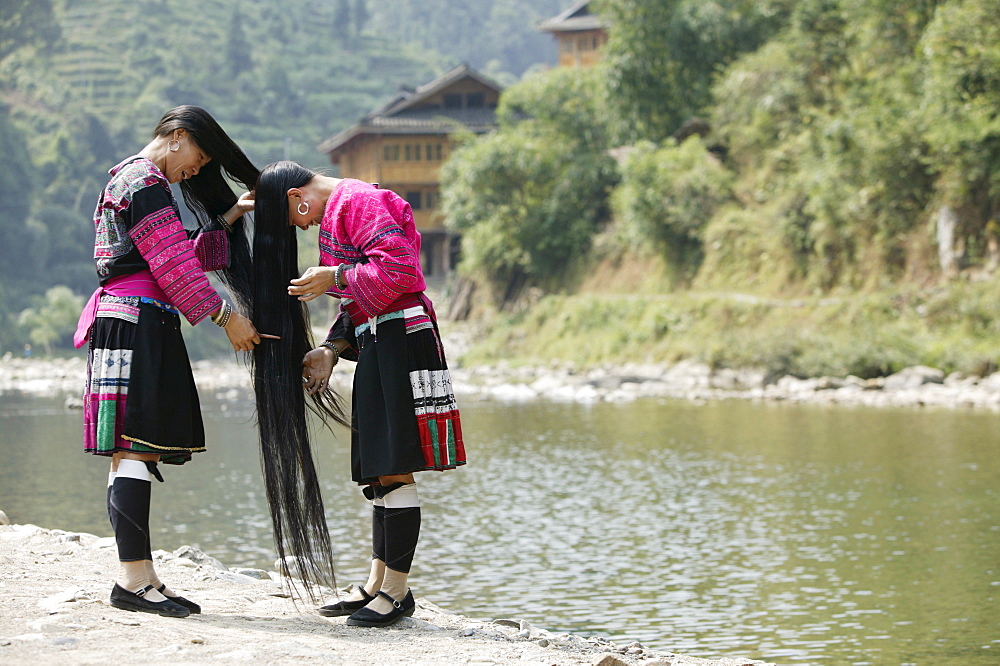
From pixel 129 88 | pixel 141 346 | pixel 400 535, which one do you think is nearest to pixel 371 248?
pixel 141 346

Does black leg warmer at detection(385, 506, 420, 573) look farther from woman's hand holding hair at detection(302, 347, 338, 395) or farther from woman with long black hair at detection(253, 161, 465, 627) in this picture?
woman's hand holding hair at detection(302, 347, 338, 395)

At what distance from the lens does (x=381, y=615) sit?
4.39m

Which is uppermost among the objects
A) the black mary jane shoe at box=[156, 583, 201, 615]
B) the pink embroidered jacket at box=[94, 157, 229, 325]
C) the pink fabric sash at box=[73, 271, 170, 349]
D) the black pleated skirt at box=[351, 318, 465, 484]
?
the pink embroidered jacket at box=[94, 157, 229, 325]

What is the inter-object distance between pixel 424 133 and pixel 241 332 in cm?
3859

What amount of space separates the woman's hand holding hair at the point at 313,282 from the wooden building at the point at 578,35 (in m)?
44.4

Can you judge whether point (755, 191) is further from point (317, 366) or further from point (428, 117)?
point (317, 366)

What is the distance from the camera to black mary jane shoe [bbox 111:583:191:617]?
4.24 m

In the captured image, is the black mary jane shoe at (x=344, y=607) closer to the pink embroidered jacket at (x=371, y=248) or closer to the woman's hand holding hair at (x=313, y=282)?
the pink embroidered jacket at (x=371, y=248)

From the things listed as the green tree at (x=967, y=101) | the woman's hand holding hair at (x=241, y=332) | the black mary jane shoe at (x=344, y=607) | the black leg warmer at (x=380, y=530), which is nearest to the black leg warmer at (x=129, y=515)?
the woman's hand holding hair at (x=241, y=332)

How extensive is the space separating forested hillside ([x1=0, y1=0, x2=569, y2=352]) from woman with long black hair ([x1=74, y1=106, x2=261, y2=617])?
5034 centimetres

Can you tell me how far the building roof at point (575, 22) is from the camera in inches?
1875

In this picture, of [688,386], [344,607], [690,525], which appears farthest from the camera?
[688,386]

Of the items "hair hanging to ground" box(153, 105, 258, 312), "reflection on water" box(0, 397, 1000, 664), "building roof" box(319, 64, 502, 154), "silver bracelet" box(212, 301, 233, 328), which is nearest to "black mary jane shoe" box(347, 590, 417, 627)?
"silver bracelet" box(212, 301, 233, 328)

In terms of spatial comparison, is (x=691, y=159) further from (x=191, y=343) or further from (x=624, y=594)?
(x=191, y=343)
